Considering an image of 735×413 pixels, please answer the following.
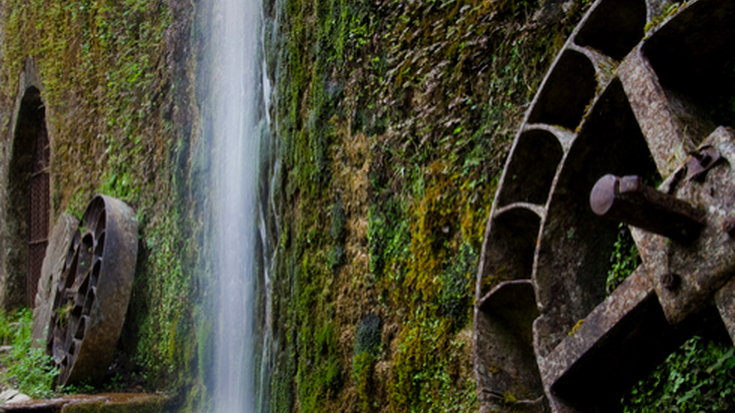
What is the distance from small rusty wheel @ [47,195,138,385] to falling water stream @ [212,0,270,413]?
1021 millimetres

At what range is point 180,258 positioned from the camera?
17.1 ft

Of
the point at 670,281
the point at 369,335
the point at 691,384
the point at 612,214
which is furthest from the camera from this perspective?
the point at 369,335

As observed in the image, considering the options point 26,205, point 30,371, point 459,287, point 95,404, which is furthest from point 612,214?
point 26,205

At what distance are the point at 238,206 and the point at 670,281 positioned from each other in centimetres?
370

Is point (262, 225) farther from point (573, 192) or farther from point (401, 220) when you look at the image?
point (573, 192)

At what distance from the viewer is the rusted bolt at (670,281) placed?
4.15 ft

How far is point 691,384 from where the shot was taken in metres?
1.64

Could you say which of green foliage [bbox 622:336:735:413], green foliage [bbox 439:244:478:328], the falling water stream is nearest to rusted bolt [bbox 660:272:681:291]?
green foliage [bbox 622:336:735:413]

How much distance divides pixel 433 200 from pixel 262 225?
1.90 metres

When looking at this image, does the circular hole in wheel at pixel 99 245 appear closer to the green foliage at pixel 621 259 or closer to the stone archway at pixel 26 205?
the stone archway at pixel 26 205

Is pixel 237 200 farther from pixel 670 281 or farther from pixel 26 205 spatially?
pixel 26 205

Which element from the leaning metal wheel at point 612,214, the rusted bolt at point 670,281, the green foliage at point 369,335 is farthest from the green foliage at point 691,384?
the green foliage at point 369,335

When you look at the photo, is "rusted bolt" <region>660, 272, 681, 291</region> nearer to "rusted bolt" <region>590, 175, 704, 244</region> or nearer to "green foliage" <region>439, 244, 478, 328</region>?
"rusted bolt" <region>590, 175, 704, 244</region>

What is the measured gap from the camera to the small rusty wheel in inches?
199
